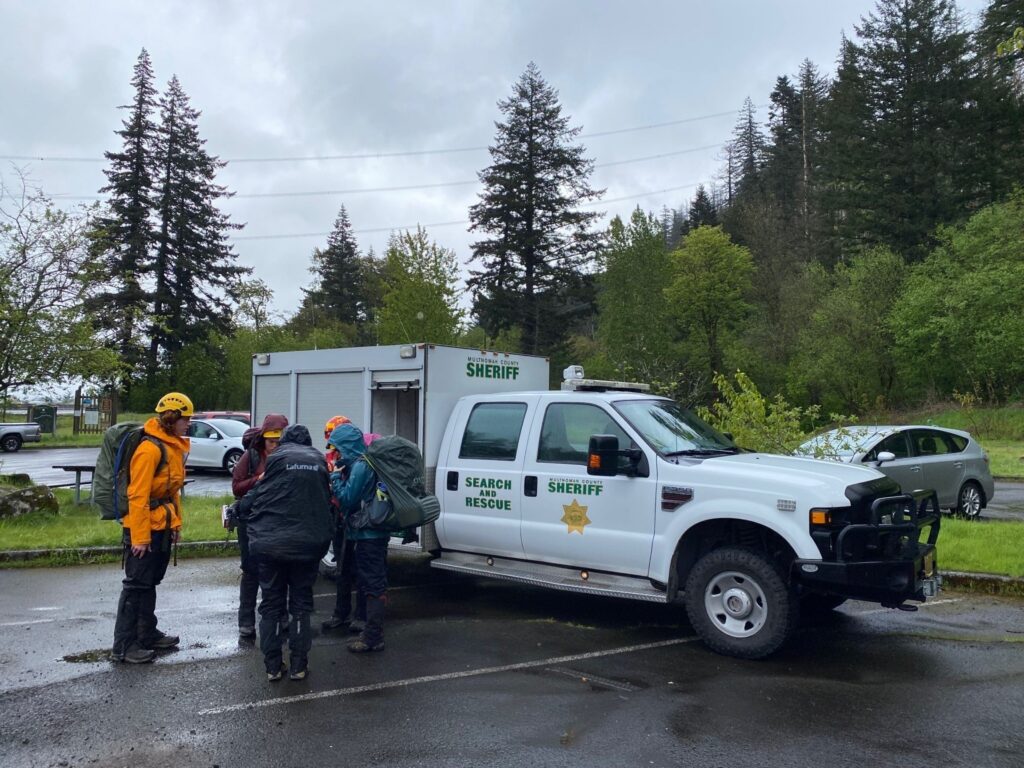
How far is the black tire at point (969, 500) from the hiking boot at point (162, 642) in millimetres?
11141

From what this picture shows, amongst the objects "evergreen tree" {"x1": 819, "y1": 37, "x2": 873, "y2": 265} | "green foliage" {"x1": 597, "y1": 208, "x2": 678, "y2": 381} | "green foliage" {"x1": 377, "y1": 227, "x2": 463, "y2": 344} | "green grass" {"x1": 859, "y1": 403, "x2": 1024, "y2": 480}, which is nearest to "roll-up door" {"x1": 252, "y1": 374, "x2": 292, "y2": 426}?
"green grass" {"x1": 859, "y1": 403, "x2": 1024, "y2": 480}

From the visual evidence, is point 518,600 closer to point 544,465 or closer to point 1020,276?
point 544,465

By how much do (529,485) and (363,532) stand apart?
165cm

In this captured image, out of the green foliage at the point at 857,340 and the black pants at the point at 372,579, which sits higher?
the green foliage at the point at 857,340

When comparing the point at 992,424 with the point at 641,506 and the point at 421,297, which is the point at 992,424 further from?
the point at 641,506

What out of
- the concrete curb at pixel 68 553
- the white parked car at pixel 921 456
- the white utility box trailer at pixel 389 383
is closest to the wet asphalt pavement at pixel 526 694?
the white utility box trailer at pixel 389 383

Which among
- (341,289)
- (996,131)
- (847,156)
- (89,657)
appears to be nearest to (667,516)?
(89,657)

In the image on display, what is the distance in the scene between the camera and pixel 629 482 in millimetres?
6547

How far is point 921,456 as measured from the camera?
39.8 ft

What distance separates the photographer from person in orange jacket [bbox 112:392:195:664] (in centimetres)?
582

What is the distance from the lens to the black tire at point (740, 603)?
5.81 m

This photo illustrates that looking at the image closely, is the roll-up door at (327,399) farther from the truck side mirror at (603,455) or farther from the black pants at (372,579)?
the truck side mirror at (603,455)

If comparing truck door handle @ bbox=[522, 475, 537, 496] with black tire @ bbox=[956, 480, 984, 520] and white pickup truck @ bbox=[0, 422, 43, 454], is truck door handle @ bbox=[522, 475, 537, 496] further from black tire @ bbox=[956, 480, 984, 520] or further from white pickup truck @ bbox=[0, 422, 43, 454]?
white pickup truck @ bbox=[0, 422, 43, 454]

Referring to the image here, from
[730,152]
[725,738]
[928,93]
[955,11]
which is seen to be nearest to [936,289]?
[928,93]
